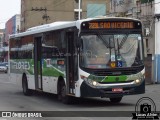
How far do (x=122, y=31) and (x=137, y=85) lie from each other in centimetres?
213

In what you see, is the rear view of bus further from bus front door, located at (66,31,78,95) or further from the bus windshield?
bus front door, located at (66,31,78,95)

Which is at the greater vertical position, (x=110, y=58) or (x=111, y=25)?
(x=111, y=25)

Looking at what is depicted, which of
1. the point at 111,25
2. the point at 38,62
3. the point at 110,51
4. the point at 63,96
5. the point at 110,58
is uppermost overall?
the point at 111,25

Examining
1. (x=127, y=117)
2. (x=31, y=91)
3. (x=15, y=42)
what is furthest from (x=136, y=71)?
(x=15, y=42)

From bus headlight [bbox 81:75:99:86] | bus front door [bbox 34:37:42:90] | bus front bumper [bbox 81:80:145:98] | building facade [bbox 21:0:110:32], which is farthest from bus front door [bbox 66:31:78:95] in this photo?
building facade [bbox 21:0:110:32]

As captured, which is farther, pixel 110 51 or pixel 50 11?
pixel 50 11

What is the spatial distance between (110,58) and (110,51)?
263 millimetres

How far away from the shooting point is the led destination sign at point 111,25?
17.9 meters

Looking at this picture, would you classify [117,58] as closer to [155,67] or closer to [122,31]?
[122,31]

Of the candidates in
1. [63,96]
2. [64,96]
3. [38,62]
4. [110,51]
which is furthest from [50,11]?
[110,51]

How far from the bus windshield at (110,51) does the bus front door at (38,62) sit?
509 cm

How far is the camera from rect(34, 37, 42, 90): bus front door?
22.4 meters

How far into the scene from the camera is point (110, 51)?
58.5 feet

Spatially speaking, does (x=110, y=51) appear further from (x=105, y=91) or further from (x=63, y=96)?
(x=63, y=96)
